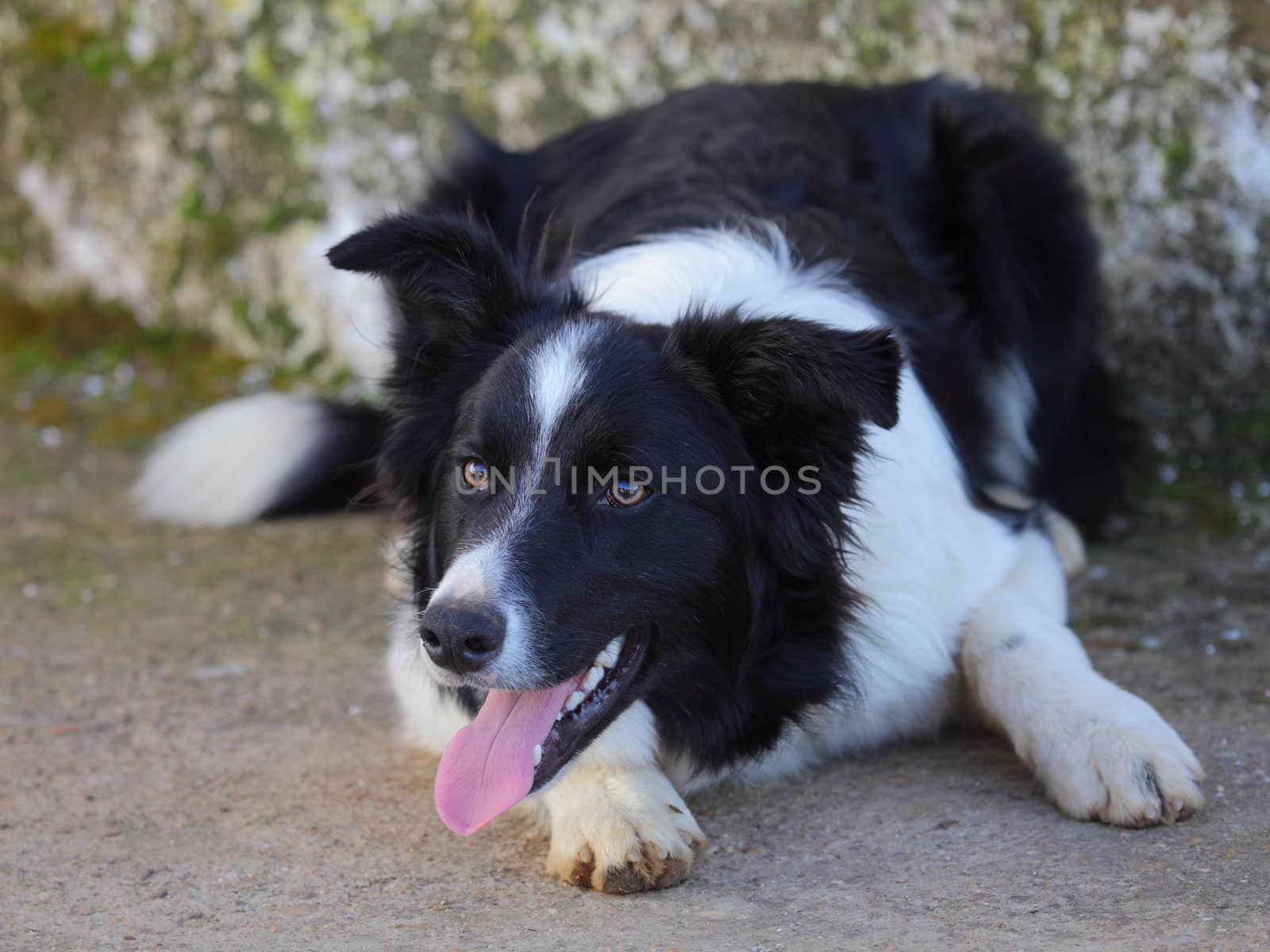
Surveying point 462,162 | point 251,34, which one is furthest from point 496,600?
point 251,34

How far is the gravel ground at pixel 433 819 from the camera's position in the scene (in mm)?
2629

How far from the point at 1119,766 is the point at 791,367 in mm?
1030

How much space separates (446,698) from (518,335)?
82cm

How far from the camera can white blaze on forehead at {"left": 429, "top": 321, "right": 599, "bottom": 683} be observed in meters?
2.68

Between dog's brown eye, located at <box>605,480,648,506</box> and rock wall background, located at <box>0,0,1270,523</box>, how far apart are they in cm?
160

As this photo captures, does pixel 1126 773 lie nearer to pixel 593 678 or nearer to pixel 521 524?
pixel 593 678

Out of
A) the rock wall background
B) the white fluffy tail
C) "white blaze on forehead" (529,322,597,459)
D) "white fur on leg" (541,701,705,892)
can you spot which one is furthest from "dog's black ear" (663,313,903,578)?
the white fluffy tail

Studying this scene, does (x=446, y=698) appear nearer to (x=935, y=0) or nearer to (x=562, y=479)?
(x=562, y=479)

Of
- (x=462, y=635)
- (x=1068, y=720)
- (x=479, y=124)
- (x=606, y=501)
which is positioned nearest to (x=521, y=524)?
(x=606, y=501)

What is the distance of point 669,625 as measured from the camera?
295 cm

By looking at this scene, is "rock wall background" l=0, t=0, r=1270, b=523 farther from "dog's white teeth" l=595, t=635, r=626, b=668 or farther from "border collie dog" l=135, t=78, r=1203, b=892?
"dog's white teeth" l=595, t=635, r=626, b=668

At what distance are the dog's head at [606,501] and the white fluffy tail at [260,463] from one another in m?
1.74

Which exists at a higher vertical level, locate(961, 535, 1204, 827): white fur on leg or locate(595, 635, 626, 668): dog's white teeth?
locate(595, 635, 626, 668): dog's white teeth

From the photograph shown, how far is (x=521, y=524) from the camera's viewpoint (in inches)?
111
